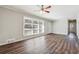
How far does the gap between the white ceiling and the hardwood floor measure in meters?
0.41

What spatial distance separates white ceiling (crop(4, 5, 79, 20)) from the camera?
1788 millimetres

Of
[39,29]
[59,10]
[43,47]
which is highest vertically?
[59,10]

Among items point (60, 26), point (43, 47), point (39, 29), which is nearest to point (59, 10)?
point (60, 26)

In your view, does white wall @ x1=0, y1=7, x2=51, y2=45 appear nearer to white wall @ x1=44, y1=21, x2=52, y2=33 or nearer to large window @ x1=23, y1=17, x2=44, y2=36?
large window @ x1=23, y1=17, x2=44, y2=36

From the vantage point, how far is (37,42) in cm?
187

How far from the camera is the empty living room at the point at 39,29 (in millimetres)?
1724

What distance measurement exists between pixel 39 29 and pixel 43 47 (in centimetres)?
38

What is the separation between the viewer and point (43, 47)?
1840 millimetres

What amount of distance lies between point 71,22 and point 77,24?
0.40 ft

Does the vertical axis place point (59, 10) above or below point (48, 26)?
above

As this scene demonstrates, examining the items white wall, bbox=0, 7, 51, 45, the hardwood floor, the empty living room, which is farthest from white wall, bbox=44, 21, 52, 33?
white wall, bbox=0, 7, 51, 45

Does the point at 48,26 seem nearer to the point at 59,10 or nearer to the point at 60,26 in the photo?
the point at 60,26

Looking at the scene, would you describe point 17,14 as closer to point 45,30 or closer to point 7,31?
point 7,31
